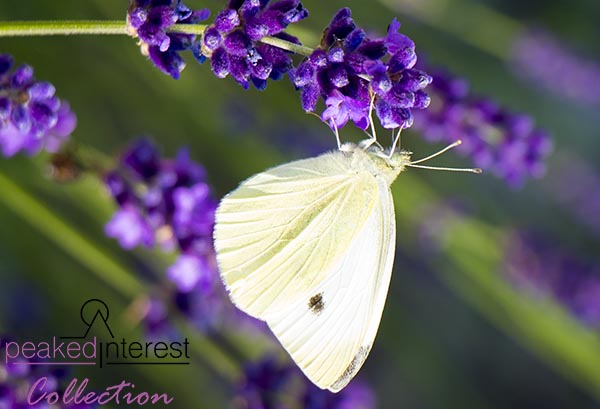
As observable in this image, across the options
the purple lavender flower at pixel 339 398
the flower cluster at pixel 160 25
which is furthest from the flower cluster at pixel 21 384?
the flower cluster at pixel 160 25

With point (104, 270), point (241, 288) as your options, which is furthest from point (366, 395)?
point (104, 270)

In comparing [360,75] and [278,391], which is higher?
[360,75]

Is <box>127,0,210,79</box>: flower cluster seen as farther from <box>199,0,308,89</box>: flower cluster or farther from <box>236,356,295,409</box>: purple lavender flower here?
<box>236,356,295,409</box>: purple lavender flower

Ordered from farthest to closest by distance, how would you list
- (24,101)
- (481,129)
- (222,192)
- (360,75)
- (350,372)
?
(222,192)
(481,129)
(350,372)
(24,101)
(360,75)

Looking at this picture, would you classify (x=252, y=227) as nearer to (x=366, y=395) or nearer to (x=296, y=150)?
(x=366, y=395)

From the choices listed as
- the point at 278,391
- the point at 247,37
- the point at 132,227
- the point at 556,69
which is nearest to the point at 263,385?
the point at 278,391

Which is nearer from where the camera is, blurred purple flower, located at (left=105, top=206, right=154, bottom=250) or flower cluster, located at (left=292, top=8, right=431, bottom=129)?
flower cluster, located at (left=292, top=8, right=431, bottom=129)

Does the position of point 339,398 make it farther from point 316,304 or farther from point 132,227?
point 132,227

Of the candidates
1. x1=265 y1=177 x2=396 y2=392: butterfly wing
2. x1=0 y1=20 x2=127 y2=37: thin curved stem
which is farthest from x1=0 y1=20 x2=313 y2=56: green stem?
x1=265 y1=177 x2=396 y2=392: butterfly wing
